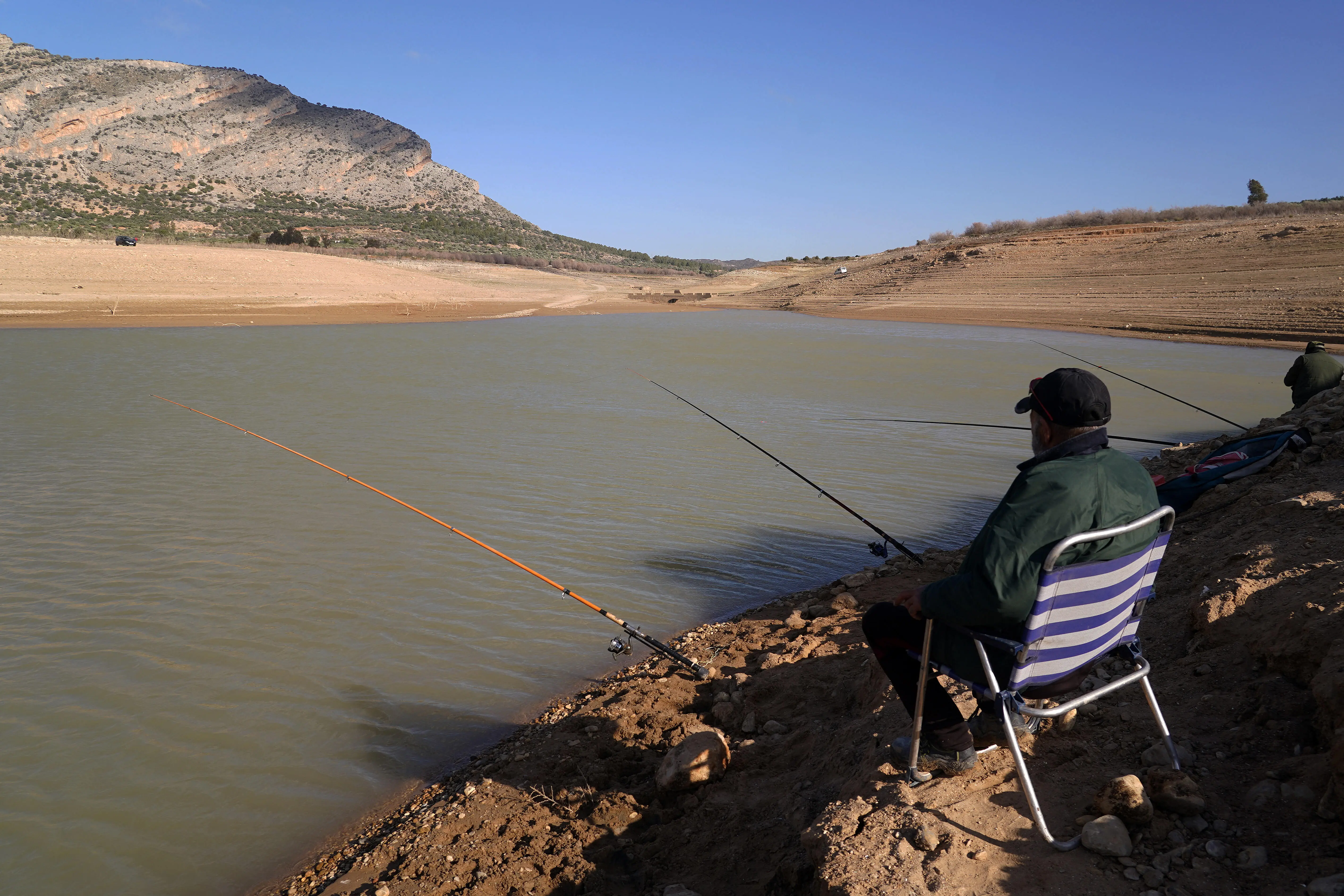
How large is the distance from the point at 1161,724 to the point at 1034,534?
2.52 feet

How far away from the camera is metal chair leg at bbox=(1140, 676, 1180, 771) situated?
2.37 m

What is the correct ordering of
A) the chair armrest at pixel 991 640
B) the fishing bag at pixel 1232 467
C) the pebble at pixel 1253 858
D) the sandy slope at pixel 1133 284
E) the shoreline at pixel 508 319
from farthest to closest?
1. the sandy slope at pixel 1133 284
2. the shoreline at pixel 508 319
3. the fishing bag at pixel 1232 467
4. the chair armrest at pixel 991 640
5. the pebble at pixel 1253 858

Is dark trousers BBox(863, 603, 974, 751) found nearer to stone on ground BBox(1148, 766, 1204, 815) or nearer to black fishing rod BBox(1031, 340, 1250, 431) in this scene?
stone on ground BBox(1148, 766, 1204, 815)

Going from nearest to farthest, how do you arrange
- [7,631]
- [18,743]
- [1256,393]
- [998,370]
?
[18,743], [7,631], [1256,393], [998,370]

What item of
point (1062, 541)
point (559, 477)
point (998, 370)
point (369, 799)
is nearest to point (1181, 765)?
point (1062, 541)

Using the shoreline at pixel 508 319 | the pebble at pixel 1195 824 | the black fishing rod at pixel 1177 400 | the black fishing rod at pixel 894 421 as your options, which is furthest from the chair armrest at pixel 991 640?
the shoreline at pixel 508 319

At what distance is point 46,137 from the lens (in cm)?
6116

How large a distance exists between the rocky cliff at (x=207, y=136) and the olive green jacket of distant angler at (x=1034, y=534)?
242ft

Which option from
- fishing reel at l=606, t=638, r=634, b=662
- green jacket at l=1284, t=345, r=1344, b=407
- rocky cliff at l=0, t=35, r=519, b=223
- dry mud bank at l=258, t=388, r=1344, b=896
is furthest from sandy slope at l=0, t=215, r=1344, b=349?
rocky cliff at l=0, t=35, r=519, b=223

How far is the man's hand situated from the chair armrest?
7 centimetres

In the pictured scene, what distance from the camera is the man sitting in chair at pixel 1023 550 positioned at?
2.16 meters

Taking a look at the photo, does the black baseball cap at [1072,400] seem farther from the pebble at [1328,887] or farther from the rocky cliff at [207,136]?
the rocky cliff at [207,136]

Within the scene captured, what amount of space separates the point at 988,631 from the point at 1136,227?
133ft

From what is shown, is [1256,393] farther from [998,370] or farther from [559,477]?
[559,477]
